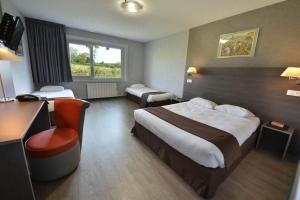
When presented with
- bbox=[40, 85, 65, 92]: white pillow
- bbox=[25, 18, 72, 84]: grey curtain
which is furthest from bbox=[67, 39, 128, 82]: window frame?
bbox=[40, 85, 65, 92]: white pillow

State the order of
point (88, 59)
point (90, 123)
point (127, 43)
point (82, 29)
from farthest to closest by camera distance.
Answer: point (127, 43)
point (88, 59)
point (82, 29)
point (90, 123)

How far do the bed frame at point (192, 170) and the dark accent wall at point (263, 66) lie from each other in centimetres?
105

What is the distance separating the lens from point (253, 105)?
2678 millimetres

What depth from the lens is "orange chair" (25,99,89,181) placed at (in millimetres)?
1473

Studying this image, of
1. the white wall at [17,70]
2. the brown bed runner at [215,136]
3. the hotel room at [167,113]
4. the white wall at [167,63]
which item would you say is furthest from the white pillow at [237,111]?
the white wall at [17,70]

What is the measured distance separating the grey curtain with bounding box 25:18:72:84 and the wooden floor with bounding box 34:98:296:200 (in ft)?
9.57

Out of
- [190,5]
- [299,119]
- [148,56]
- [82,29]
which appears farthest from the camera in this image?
[148,56]

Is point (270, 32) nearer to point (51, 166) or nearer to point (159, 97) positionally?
point (159, 97)

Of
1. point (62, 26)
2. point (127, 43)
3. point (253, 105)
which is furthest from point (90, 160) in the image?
point (127, 43)

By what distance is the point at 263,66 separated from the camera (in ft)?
8.32

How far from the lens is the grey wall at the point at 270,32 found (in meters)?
2.19

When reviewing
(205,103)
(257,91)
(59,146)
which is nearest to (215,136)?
(205,103)

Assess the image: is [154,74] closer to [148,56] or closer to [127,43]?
[148,56]

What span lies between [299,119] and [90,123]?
13.2 feet
